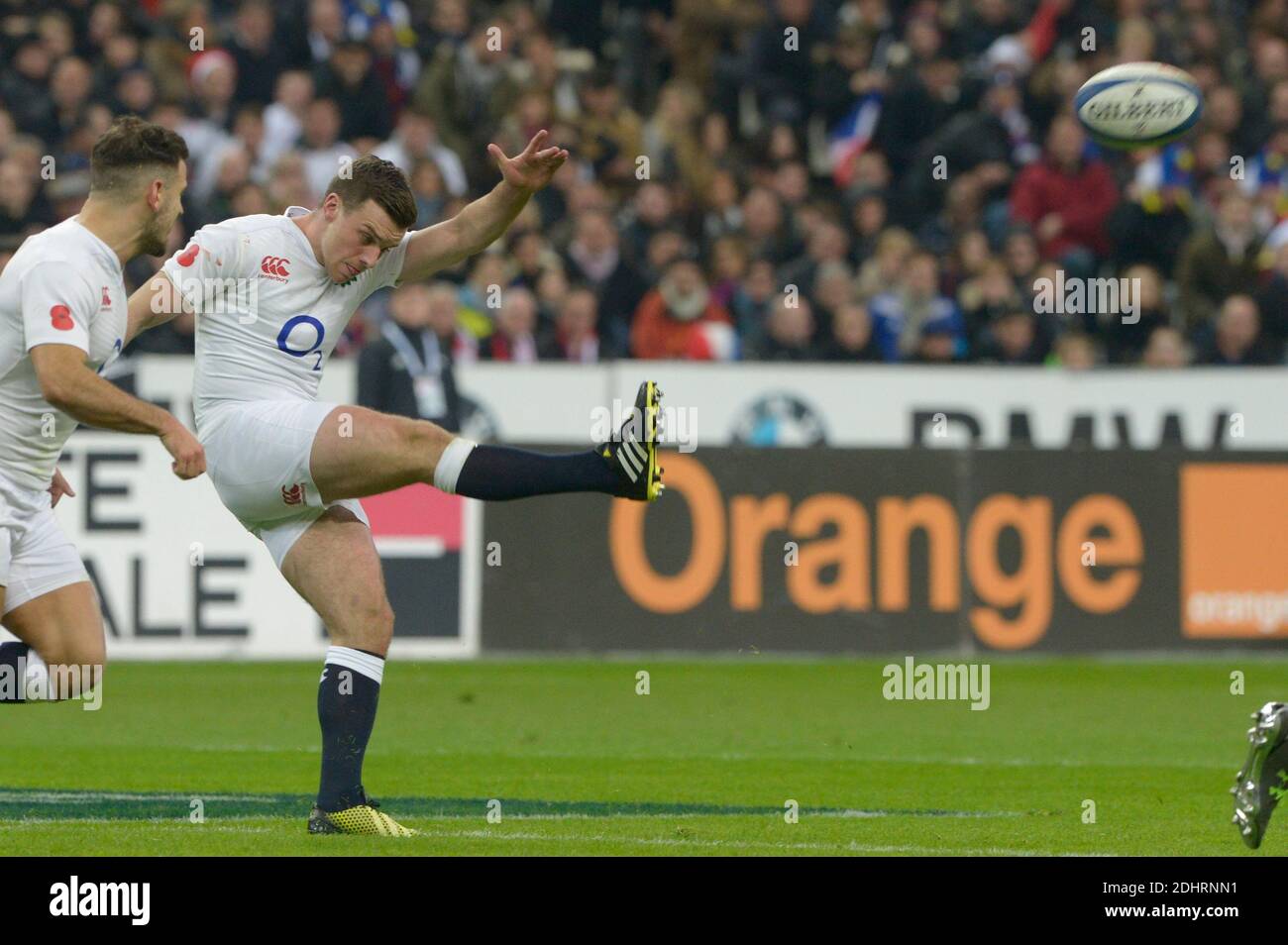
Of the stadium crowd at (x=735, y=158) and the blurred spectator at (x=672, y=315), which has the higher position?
the stadium crowd at (x=735, y=158)

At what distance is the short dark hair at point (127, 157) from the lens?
7293 millimetres

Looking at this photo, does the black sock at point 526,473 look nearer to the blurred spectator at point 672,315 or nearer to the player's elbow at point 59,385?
the player's elbow at point 59,385

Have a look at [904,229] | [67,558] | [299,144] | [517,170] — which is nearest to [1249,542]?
[904,229]

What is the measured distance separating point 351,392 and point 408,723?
3.98 m

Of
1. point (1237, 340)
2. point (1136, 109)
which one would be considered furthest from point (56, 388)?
point (1237, 340)

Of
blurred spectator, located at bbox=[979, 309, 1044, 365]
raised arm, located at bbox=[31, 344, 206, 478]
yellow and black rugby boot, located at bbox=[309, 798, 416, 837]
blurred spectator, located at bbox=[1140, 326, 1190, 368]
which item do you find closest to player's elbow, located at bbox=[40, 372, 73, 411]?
raised arm, located at bbox=[31, 344, 206, 478]

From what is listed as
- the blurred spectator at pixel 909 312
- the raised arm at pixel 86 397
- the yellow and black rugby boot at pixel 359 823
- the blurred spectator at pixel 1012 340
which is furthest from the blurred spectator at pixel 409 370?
the raised arm at pixel 86 397

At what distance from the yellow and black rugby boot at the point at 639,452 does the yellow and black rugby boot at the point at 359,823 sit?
4.36ft

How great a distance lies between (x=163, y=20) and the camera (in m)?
18.4

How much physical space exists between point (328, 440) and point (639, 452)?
1.02 metres

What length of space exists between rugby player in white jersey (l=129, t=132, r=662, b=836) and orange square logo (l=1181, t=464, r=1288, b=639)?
9048 mm

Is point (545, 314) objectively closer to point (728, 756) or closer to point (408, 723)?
point (408, 723)

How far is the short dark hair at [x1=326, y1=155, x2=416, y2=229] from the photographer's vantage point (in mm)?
7656
